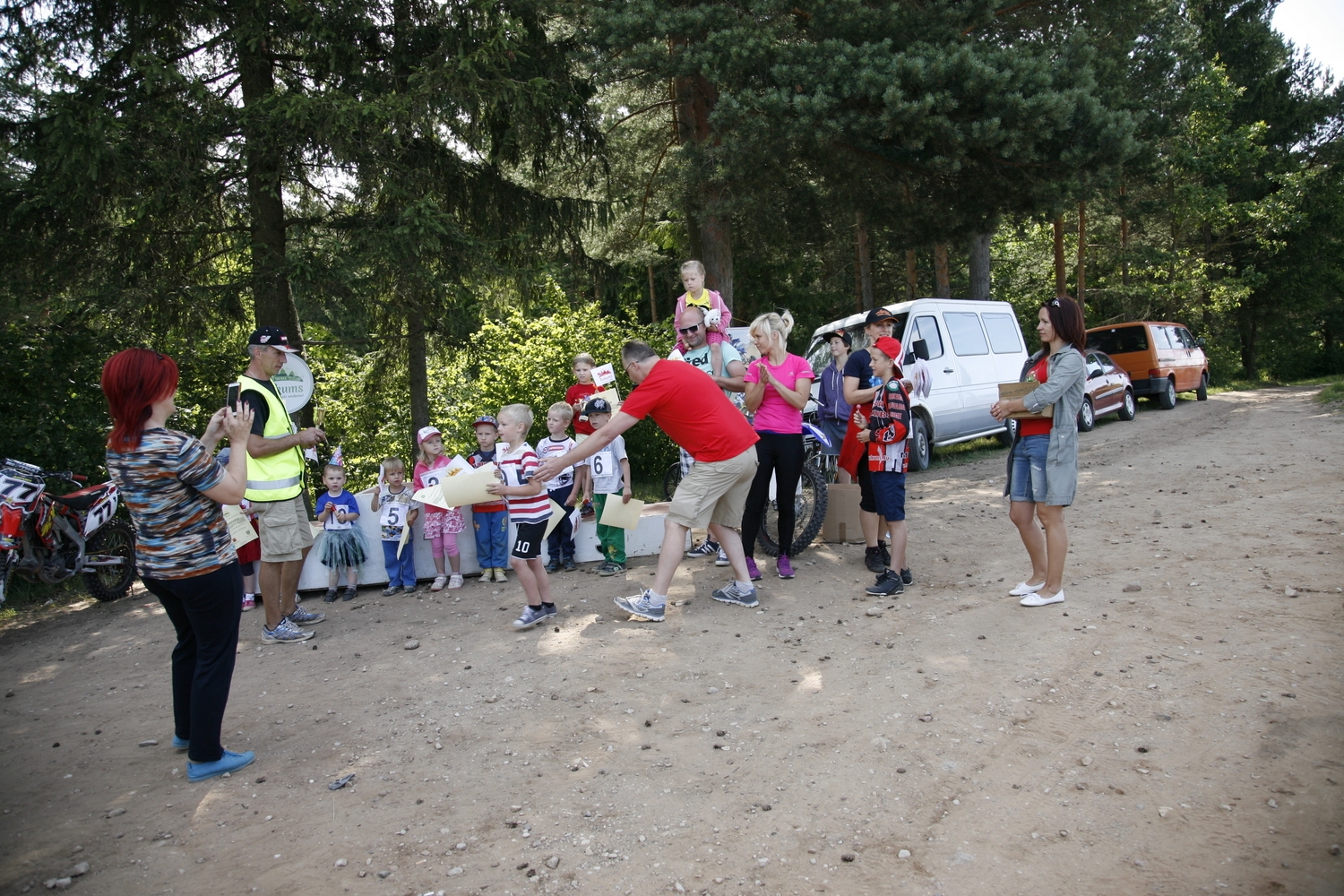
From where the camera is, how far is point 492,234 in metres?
11.2

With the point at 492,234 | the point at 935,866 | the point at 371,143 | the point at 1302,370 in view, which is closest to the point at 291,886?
the point at 935,866

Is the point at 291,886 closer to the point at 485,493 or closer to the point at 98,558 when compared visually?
the point at 485,493

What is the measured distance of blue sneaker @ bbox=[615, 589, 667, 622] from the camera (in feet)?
19.1

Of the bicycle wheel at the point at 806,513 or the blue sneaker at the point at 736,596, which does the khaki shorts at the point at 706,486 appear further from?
the bicycle wheel at the point at 806,513

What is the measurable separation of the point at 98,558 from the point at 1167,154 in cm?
2771

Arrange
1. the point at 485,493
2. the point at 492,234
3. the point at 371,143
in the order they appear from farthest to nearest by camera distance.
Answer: the point at 492,234 → the point at 371,143 → the point at 485,493

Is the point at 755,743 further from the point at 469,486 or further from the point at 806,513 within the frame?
the point at 806,513

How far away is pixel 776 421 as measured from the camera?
653 cm

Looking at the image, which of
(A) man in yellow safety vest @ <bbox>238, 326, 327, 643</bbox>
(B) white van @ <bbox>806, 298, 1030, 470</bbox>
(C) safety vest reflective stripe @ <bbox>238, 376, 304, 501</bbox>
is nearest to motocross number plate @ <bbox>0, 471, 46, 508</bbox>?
(A) man in yellow safety vest @ <bbox>238, 326, 327, 643</bbox>

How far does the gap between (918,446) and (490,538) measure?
6566 millimetres

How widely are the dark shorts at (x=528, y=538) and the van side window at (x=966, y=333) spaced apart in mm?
8439

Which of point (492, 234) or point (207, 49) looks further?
point (492, 234)

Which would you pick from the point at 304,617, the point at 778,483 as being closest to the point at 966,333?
the point at 778,483

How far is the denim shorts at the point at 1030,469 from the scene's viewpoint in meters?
5.39
